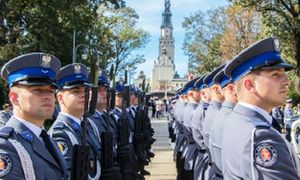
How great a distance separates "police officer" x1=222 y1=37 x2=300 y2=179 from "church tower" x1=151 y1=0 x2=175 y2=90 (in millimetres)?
135204

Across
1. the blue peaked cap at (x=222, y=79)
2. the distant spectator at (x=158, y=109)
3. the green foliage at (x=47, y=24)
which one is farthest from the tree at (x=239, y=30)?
the blue peaked cap at (x=222, y=79)

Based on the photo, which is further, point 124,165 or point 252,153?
point 124,165

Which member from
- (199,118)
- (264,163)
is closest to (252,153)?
(264,163)

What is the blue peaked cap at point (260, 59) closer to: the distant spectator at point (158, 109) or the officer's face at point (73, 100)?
the officer's face at point (73, 100)

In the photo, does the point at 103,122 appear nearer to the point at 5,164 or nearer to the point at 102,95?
the point at 102,95

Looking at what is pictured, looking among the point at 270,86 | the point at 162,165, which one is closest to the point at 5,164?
the point at 270,86

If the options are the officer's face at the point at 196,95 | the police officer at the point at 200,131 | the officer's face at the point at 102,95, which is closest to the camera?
the officer's face at the point at 102,95

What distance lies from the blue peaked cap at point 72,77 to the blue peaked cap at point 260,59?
1.84m

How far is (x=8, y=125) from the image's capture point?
3475mm

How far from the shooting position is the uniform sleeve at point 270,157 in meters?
3.00

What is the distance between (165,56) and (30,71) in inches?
6311

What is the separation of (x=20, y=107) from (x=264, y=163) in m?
1.55

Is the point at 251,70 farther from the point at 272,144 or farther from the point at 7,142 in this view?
the point at 7,142

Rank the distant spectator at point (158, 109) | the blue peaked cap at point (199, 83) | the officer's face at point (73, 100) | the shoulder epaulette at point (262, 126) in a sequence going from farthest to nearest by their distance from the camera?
the distant spectator at point (158, 109)
the blue peaked cap at point (199, 83)
the officer's face at point (73, 100)
the shoulder epaulette at point (262, 126)
